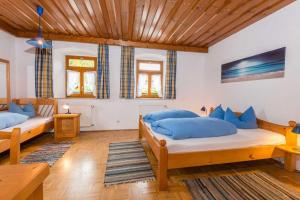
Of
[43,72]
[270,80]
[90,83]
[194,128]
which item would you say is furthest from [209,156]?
[43,72]

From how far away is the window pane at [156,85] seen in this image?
4.94 meters

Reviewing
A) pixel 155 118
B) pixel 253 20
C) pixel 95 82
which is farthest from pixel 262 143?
pixel 95 82

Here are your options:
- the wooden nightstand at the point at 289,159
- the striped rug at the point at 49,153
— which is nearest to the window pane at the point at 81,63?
the striped rug at the point at 49,153

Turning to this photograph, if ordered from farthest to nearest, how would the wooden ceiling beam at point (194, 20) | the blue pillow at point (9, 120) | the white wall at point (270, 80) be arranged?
1. the blue pillow at point (9, 120)
2. the wooden ceiling beam at point (194, 20)
3. the white wall at point (270, 80)

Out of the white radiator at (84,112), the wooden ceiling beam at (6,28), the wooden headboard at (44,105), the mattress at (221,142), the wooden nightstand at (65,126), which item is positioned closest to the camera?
the mattress at (221,142)

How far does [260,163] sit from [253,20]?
8.76 feet

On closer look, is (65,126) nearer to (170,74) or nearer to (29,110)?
(29,110)

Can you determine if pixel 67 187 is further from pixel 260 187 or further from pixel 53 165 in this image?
pixel 260 187

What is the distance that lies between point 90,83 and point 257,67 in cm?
415

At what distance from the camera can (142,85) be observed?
16.0 feet

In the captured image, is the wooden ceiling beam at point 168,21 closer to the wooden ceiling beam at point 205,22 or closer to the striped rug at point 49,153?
the wooden ceiling beam at point 205,22

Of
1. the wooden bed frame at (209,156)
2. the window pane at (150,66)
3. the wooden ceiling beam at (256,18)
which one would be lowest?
the wooden bed frame at (209,156)

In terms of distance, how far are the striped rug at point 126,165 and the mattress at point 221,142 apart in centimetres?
56

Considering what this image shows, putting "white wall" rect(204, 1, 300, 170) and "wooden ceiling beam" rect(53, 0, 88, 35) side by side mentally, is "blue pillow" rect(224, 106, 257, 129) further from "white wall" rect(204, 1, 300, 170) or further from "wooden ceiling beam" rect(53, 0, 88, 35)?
"wooden ceiling beam" rect(53, 0, 88, 35)
